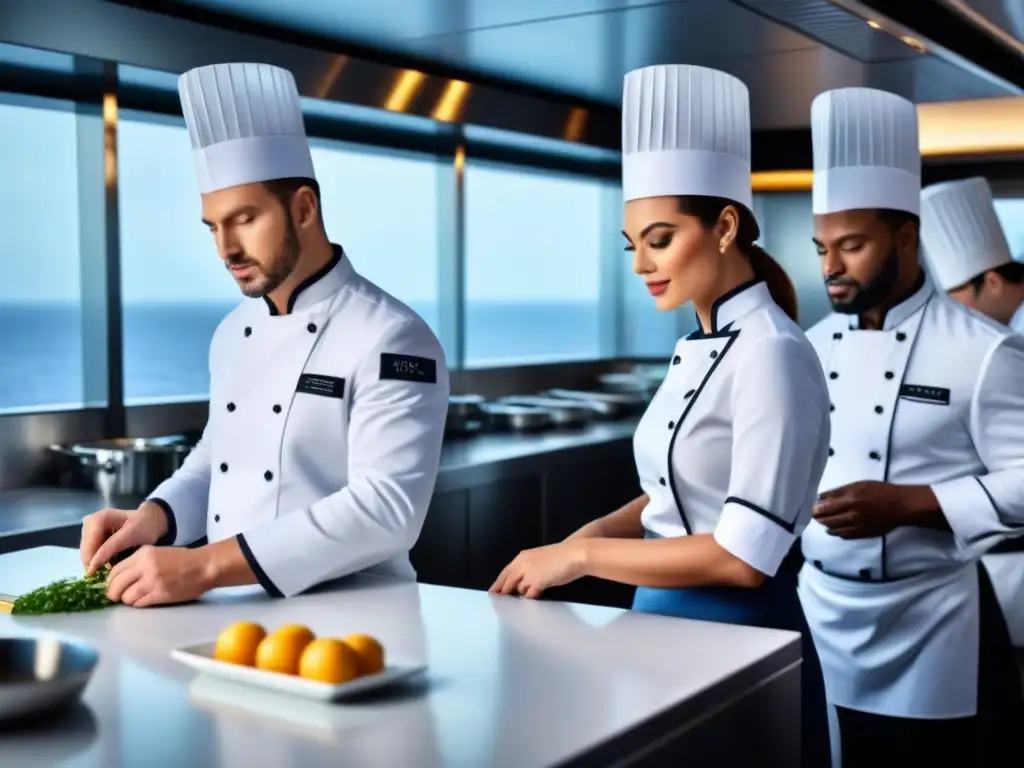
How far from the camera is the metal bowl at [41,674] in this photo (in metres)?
1.12

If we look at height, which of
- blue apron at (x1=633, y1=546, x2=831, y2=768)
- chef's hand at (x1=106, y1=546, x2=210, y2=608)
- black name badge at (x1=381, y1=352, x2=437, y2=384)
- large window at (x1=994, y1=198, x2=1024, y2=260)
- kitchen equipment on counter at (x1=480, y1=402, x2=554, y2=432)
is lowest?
blue apron at (x1=633, y1=546, x2=831, y2=768)

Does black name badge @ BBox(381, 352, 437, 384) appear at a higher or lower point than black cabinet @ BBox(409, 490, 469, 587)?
higher

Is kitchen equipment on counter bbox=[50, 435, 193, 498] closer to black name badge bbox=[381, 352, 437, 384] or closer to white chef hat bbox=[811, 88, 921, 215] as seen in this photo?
black name badge bbox=[381, 352, 437, 384]

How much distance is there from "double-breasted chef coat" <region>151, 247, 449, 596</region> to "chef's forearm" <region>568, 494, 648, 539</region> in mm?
255

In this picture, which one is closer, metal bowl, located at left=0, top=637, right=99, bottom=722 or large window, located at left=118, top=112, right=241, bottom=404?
metal bowl, located at left=0, top=637, right=99, bottom=722

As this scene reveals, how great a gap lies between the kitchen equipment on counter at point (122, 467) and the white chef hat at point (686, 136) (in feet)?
5.25

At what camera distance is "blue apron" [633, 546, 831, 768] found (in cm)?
168

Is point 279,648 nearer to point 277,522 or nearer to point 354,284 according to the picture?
point 277,522

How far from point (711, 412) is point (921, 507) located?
0.71m

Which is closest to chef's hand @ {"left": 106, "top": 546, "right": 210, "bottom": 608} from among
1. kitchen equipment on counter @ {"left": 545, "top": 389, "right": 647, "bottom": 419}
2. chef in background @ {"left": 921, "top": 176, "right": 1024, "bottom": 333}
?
chef in background @ {"left": 921, "top": 176, "right": 1024, "bottom": 333}

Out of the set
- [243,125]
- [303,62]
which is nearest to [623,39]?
[303,62]

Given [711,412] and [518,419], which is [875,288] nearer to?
[711,412]

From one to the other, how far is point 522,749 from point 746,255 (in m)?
0.89

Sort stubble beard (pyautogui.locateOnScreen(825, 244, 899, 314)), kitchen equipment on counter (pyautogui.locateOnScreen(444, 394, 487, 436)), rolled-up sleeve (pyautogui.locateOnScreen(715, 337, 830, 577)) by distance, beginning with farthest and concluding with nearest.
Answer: kitchen equipment on counter (pyautogui.locateOnScreen(444, 394, 487, 436)), stubble beard (pyautogui.locateOnScreen(825, 244, 899, 314)), rolled-up sleeve (pyautogui.locateOnScreen(715, 337, 830, 577))
